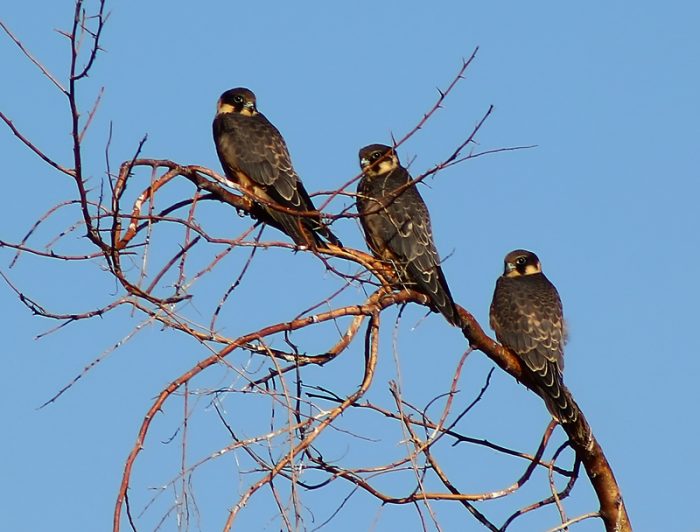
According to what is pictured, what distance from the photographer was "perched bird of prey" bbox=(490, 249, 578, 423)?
5.87m

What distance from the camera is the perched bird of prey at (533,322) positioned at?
587 centimetres

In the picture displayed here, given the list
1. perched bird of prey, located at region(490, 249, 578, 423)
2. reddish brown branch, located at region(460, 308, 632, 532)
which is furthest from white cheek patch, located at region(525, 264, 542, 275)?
reddish brown branch, located at region(460, 308, 632, 532)

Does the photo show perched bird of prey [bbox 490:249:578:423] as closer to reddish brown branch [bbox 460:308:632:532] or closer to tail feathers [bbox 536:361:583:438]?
tail feathers [bbox 536:361:583:438]

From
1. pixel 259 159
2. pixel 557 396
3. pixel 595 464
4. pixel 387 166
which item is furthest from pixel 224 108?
pixel 595 464

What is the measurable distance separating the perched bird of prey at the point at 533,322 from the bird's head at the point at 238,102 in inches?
75.3

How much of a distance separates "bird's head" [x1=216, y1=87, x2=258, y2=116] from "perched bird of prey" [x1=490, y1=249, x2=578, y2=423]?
1.91m

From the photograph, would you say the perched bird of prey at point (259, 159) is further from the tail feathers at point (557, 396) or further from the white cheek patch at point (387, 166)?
the tail feathers at point (557, 396)

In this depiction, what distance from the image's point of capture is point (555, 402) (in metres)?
5.50

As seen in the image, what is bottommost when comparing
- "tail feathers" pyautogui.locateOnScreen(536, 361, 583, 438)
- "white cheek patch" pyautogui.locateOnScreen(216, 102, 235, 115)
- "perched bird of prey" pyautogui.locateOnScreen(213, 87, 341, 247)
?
"tail feathers" pyautogui.locateOnScreen(536, 361, 583, 438)

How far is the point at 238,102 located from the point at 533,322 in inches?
94.2

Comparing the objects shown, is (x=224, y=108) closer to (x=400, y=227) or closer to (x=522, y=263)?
(x=400, y=227)

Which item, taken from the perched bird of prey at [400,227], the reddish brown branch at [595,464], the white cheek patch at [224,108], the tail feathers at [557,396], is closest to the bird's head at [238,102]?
the white cheek patch at [224,108]

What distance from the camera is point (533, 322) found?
637 cm

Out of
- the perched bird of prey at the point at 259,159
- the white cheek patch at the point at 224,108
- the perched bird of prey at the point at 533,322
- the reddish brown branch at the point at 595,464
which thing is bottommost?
the reddish brown branch at the point at 595,464
